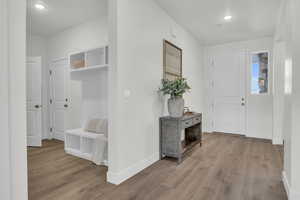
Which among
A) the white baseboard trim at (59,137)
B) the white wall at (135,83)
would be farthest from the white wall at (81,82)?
the white wall at (135,83)

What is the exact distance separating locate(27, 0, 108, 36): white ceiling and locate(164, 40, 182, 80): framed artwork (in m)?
1.45

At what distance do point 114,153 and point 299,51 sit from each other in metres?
2.39

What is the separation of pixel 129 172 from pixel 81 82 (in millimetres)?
2476

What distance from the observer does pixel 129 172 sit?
7.72ft

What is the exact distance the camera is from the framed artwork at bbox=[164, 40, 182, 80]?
331cm

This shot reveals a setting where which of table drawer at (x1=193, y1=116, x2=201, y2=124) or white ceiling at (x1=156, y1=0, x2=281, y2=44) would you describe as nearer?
white ceiling at (x1=156, y1=0, x2=281, y2=44)

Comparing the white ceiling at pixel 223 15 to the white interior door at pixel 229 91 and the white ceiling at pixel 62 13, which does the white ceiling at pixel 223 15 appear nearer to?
the white interior door at pixel 229 91

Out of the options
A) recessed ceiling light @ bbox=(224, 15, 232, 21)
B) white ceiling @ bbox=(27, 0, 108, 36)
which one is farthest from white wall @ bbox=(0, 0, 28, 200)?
recessed ceiling light @ bbox=(224, 15, 232, 21)

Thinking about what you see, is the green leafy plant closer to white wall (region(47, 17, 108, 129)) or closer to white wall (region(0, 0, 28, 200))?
white wall (region(47, 17, 108, 129))

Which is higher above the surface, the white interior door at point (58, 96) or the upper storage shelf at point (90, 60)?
the upper storage shelf at point (90, 60)

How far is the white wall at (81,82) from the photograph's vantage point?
352 cm

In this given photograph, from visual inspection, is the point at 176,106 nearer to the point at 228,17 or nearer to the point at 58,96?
the point at 228,17

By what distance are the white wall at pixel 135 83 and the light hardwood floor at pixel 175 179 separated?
269mm

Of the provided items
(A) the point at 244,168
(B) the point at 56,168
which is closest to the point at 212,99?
(A) the point at 244,168
